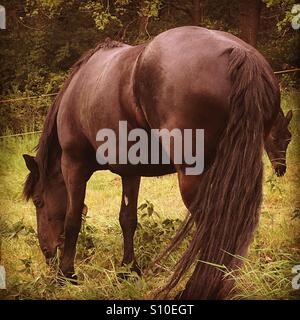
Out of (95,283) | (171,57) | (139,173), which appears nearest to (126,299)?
(95,283)

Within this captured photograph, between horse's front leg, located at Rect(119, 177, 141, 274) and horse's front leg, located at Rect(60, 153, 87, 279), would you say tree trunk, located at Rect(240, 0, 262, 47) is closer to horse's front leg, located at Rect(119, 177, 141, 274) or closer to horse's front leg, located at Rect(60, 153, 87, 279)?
horse's front leg, located at Rect(119, 177, 141, 274)

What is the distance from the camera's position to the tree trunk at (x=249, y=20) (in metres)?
3.99

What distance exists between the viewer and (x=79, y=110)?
407 centimetres

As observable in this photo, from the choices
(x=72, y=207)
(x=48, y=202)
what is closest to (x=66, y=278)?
(x=72, y=207)

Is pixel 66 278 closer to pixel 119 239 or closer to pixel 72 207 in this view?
pixel 72 207

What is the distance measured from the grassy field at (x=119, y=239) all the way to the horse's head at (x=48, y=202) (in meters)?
0.10

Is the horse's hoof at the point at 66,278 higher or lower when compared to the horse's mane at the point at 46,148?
lower

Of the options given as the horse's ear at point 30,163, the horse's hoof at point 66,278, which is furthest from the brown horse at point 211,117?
the horse's ear at point 30,163

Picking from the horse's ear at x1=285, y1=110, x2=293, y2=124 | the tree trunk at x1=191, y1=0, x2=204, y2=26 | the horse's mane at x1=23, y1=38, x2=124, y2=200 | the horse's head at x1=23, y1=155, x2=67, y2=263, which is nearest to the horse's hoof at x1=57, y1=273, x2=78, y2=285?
the horse's head at x1=23, y1=155, x2=67, y2=263

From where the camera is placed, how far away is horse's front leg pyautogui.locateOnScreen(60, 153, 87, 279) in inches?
167

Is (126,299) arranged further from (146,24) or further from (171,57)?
(146,24)

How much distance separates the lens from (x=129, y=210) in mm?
4410

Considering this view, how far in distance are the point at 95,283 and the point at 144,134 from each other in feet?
3.69

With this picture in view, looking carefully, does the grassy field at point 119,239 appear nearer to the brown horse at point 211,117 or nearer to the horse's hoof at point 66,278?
the horse's hoof at point 66,278
